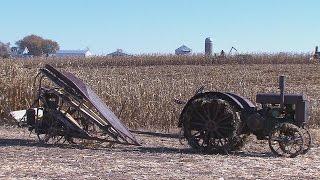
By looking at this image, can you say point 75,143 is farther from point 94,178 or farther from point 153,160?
point 94,178

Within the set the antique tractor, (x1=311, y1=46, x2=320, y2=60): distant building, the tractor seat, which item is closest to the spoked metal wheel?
the antique tractor

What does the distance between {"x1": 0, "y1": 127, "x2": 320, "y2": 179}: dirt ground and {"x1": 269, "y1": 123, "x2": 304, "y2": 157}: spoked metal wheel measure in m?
0.21

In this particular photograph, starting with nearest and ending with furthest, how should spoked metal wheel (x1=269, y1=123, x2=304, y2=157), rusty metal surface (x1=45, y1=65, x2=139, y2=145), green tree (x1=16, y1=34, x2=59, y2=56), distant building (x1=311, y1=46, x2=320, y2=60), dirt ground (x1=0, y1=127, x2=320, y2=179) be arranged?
dirt ground (x1=0, y1=127, x2=320, y2=179)
spoked metal wheel (x1=269, y1=123, x2=304, y2=157)
rusty metal surface (x1=45, y1=65, x2=139, y2=145)
distant building (x1=311, y1=46, x2=320, y2=60)
green tree (x1=16, y1=34, x2=59, y2=56)

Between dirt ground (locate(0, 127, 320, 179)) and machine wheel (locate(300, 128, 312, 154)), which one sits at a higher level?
machine wheel (locate(300, 128, 312, 154))

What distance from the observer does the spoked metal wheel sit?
33.8 feet

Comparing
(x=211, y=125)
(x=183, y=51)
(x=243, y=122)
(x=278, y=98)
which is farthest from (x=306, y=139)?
(x=183, y=51)

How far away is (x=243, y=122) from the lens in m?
10.6

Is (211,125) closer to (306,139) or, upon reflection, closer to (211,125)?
(211,125)

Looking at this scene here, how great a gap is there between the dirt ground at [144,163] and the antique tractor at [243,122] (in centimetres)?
25

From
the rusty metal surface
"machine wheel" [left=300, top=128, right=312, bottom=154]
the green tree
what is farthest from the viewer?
the green tree

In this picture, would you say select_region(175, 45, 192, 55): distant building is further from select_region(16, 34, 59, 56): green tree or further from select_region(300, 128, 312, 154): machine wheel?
select_region(300, 128, 312, 154): machine wheel

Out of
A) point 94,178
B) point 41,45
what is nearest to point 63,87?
point 94,178

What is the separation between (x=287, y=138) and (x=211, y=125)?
128 cm

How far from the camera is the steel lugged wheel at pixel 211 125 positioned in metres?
10.5
